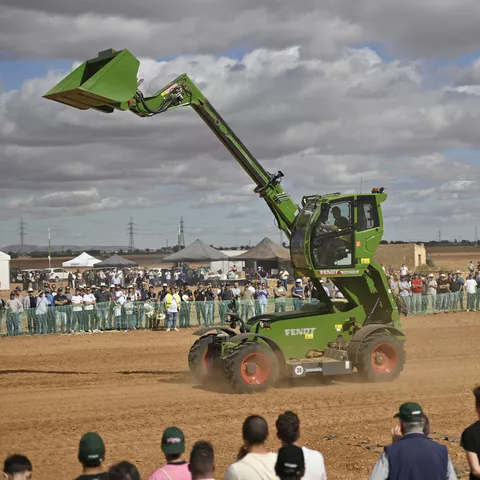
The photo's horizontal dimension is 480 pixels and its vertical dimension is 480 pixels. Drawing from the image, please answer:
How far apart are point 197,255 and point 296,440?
2009 inches

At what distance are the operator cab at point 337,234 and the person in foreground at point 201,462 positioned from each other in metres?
10.5

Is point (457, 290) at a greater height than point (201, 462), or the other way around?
point (457, 290)

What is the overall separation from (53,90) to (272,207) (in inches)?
196

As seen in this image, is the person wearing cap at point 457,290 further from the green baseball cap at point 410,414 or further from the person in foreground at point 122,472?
the person in foreground at point 122,472

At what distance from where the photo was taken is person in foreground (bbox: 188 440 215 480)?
5035 mm

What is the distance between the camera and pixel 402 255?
6419 cm

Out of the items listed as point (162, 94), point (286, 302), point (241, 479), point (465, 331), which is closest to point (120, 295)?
point (286, 302)

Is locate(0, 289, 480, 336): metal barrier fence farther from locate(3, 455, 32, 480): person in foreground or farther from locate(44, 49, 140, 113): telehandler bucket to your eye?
locate(3, 455, 32, 480): person in foreground

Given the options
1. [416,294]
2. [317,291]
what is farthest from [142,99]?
[416,294]

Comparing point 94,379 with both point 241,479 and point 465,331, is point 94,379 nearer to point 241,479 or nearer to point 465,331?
point 241,479

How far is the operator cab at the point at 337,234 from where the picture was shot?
15.5 metres

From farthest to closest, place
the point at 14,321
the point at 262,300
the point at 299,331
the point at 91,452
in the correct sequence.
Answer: the point at 262,300
the point at 14,321
the point at 299,331
the point at 91,452

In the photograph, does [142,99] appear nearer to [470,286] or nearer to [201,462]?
[201,462]

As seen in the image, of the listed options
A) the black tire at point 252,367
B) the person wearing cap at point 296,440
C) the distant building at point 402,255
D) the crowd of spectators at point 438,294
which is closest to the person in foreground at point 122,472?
the person wearing cap at point 296,440
